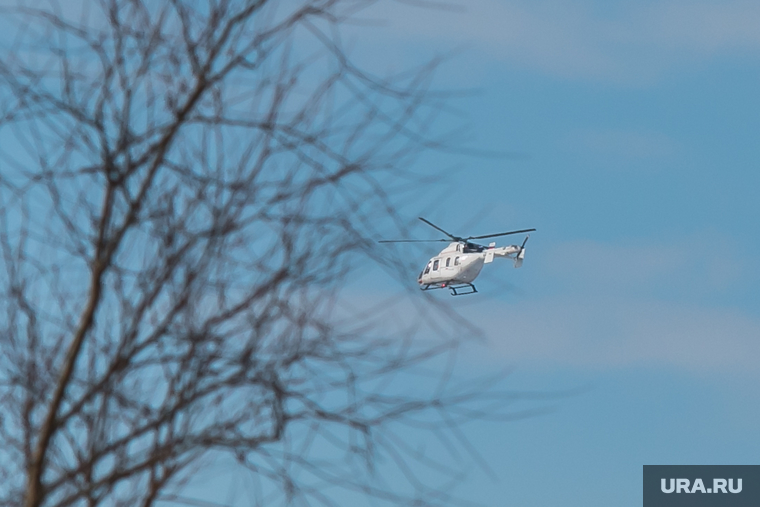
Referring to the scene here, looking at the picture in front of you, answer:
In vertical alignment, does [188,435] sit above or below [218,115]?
below

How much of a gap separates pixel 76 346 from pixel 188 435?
0.45 m

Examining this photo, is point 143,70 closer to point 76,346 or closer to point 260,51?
point 260,51

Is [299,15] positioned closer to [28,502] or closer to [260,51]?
[260,51]

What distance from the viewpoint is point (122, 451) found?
3.56m

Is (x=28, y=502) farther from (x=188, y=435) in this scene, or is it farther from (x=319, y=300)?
(x=319, y=300)

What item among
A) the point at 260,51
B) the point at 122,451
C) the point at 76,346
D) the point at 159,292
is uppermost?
the point at 260,51

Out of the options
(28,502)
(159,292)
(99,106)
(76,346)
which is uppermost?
(99,106)

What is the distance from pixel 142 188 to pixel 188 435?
805 mm

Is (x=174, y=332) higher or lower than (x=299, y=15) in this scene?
lower

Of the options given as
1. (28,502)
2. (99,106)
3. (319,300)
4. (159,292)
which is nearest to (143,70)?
(99,106)

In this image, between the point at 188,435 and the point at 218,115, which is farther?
the point at 218,115

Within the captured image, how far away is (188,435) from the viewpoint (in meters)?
Answer: 3.42

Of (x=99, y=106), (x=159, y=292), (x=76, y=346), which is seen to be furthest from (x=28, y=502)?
(x=99, y=106)

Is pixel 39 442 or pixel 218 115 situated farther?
pixel 218 115
